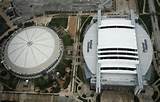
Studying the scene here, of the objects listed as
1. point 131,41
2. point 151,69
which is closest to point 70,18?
point 131,41

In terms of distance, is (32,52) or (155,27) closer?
(32,52)

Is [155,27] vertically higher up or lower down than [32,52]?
higher up

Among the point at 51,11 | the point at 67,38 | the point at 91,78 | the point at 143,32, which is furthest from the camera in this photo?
the point at 51,11

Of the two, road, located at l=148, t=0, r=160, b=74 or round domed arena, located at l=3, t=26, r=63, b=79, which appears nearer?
round domed arena, located at l=3, t=26, r=63, b=79

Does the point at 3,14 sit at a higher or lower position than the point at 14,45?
higher

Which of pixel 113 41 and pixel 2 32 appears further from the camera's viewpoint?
pixel 2 32

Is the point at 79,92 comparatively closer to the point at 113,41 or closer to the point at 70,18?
the point at 113,41

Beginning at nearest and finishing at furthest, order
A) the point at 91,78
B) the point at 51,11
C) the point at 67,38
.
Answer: the point at 91,78 → the point at 67,38 → the point at 51,11

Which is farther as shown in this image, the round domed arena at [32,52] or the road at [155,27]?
the road at [155,27]
